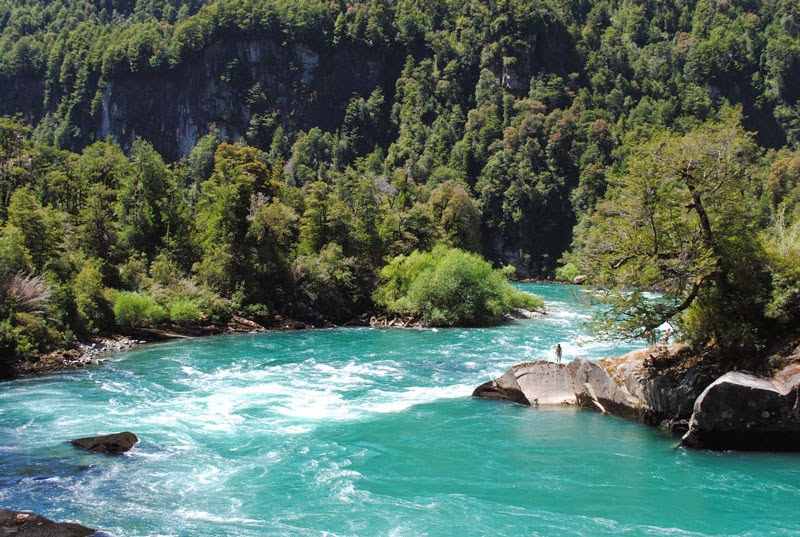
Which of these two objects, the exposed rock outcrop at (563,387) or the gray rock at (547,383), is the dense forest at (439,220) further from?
the gray rock at (547,383)

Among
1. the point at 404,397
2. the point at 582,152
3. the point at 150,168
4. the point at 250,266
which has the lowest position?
the point at 404,397

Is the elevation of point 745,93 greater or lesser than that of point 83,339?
greater

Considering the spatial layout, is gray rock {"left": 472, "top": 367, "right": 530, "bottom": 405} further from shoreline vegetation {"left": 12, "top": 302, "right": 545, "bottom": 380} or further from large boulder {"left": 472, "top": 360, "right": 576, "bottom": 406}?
shoreline vegetation {"left": 12, "top": 302, "right": 545, "bottom": 380}

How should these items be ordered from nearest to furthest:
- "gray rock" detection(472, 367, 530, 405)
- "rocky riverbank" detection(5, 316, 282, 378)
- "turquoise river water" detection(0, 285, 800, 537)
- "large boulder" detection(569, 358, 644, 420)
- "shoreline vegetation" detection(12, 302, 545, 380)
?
"turquoise river water" detection(0, 285, 800, 537) → "large boulder" detection(569, 358, 644, 420) → "gray rock" detection(472, 367, 530, 405) → "rocky riverbank" detection(5, 316, 282, 378) → "shoreline vegetation" detection(12, 302, 545, 380)

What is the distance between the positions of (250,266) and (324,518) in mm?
41433

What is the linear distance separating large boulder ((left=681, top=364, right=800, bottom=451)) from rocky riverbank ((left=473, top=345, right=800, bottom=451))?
26 mm

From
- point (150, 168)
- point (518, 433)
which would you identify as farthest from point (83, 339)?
point (518, 433)

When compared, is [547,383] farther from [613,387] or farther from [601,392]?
[613,387]

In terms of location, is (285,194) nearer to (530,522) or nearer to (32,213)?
(32,213)

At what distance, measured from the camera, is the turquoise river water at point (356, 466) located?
15.5 meters

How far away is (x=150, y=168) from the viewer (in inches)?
2224

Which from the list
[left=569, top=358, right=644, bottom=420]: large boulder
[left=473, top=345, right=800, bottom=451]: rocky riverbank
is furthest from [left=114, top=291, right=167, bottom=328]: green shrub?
[left=569, top=358, right=644, bottom=420]: large boulder

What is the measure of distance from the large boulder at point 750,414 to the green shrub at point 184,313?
121 feet

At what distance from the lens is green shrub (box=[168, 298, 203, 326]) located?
4720 centimetres
